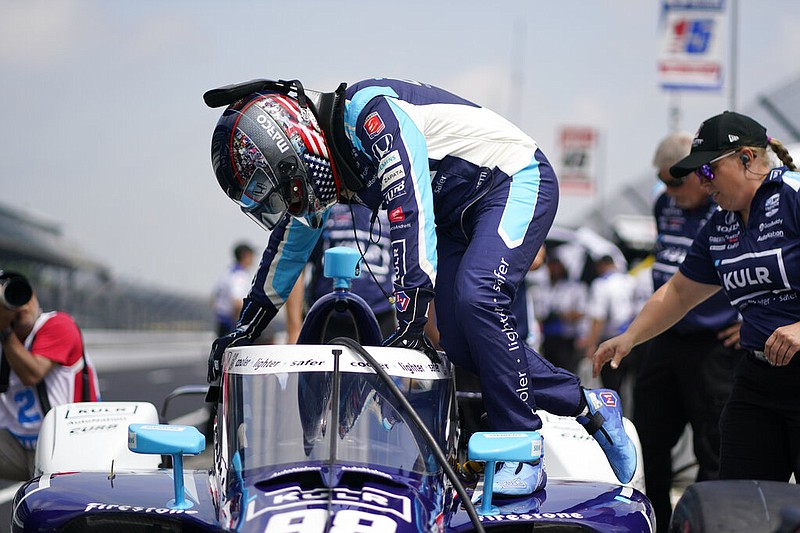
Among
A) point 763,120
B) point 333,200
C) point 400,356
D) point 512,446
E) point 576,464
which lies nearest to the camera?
point 512,446

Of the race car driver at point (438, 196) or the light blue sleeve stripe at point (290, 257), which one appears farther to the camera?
the light blue sleeve stripe at point (290, 257)

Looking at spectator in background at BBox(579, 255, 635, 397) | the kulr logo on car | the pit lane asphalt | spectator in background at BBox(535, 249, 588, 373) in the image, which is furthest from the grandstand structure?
the kulr logo on car

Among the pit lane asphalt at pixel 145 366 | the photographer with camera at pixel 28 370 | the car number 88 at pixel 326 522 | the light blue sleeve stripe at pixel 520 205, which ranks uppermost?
the light blue sleeve stripe at pixel 520 205

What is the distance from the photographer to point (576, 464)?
178 inches

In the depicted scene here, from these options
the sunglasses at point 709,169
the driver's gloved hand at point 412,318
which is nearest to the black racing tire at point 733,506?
the driver's gloved hand at point 412,318

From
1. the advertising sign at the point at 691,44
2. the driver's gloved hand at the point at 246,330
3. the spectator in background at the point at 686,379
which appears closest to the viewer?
the driver's gloved hand at the point at 246,330

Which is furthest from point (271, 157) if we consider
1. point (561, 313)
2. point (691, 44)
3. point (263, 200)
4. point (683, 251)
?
point (691, 44)

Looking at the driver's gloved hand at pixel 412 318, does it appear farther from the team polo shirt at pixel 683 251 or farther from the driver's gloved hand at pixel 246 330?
the team polo shirt at pixel 683 251

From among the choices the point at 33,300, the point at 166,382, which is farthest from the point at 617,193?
the point at 33,300

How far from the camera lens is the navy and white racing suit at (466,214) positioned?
3.74 metres

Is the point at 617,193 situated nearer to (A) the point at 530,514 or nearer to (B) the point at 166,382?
(B) the point at 166,382

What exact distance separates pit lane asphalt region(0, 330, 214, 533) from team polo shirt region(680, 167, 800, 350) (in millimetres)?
3972

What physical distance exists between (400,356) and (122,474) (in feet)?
3.72

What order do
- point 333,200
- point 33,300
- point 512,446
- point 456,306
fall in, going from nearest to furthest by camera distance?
point 512,446, point 456,306, point 333,200, point 33,300
